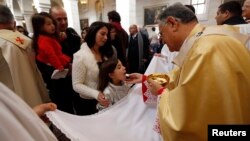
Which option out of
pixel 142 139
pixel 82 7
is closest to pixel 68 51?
pixel 142 139

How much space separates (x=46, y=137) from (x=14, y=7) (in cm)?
1429

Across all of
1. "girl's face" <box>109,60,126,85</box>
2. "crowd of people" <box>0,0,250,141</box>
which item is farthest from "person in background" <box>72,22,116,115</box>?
"girl's face" <box>109,60,126,85</box>

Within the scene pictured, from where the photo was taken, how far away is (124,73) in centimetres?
219

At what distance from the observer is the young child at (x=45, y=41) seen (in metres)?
2.43

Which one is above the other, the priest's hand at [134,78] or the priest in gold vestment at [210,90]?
the priest in gold vestment at [210,90]

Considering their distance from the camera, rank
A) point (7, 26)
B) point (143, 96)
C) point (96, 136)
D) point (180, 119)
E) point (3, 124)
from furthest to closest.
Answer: point (7, 26) → point (143, 96) → point (96, 136) → point (180, 119) → point (3, 124)

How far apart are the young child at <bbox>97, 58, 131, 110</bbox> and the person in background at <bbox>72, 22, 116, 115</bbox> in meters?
0.08

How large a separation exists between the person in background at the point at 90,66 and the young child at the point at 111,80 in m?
0.08

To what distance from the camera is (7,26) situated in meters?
2.23

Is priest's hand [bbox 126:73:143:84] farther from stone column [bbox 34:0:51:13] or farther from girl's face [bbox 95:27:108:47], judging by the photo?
stone column [bbox 34:0:51:13]

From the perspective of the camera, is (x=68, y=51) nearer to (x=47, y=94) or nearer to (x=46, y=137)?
(x=47, y=94)

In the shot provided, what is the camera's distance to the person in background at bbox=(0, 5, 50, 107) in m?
2.10

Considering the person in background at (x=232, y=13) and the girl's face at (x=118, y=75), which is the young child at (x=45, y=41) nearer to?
the girl's face at (x=118, y=75)

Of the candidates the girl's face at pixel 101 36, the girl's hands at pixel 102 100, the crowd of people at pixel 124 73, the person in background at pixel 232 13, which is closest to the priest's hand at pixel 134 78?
the crowd of people at pixel 124 73
